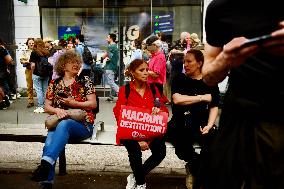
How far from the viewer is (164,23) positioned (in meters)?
14.0

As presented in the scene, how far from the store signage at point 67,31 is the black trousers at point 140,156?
10.3 metres

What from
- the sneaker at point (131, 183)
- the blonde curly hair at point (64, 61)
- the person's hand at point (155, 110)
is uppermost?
the blonde curly hair at point (64, 61)

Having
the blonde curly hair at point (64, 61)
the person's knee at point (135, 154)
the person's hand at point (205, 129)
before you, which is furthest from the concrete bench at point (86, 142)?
the person's hand at point (205, 129)

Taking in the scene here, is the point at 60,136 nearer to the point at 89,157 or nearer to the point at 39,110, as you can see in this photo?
the point at 89,157

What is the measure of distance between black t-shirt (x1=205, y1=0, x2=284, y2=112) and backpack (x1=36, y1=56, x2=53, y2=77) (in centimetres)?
868

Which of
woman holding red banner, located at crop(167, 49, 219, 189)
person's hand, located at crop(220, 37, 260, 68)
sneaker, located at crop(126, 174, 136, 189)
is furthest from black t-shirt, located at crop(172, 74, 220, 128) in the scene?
person's hand, located at crop(220, 37, 260, 68)

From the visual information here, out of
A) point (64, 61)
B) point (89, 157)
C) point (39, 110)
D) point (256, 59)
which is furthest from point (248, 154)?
point (39, 110)

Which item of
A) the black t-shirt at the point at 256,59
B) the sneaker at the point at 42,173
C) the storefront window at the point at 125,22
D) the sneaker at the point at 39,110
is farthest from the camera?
the storefront window at the point at 125,22

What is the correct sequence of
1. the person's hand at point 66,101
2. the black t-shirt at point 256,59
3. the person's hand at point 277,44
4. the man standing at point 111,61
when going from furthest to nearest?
the man standing at point 111,61 < the person's hand at point 66,101 < the black t-shirt at point 256,59 < the person's hand at point 277,44

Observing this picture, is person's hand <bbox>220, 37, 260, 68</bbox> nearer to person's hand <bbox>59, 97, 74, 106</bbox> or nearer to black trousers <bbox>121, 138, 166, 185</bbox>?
black trousers <bbox>121, 138, 166, 185</bbox>

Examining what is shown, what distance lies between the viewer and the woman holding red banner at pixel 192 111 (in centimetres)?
458

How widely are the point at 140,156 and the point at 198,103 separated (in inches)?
32.1

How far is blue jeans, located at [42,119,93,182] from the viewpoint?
4441mm

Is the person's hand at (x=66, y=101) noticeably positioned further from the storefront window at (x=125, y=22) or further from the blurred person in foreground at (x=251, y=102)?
the storefront window at (x=125, y=22)
